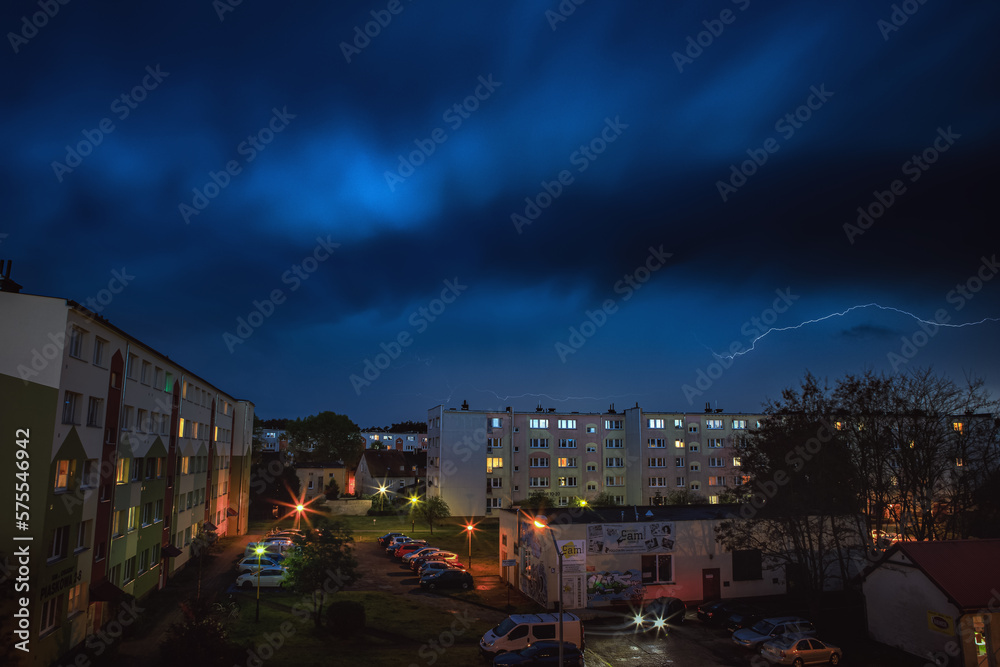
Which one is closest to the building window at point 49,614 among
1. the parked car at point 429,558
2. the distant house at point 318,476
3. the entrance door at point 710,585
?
the parked car at point 429,558

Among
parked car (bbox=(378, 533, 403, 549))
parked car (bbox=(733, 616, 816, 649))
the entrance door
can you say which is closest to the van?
parked car (bbox=(733, 616, 816, 649))

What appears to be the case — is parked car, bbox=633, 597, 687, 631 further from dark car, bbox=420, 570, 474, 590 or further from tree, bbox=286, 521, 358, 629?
tree, bbox=286, 521, 358, 629

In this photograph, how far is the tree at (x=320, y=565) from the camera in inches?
1146

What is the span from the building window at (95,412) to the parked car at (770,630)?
102 feet

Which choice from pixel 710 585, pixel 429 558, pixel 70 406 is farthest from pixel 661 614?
pixel 70 406

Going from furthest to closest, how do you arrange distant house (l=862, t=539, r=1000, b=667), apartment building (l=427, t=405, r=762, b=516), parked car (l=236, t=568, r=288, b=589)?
1. apartment building (l=427, t=405, r=762, b=516)
2. parked car (l=236, t=568, r=288, b=589)
3. distant house (l=862, t=539, r=1000, b=667)

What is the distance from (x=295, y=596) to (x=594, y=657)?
1956 cm

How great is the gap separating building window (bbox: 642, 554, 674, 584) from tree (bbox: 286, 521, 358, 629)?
16.5 m

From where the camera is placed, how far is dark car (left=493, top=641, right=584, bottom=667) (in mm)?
24500

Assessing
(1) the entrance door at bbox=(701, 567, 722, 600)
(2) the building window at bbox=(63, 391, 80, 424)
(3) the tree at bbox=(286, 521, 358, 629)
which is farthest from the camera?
(1) the entrance door at bbox=(701, 567, 722, 600)

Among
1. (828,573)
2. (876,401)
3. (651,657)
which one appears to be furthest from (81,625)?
(876,401)

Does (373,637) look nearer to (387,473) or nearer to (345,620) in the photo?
(345,620)

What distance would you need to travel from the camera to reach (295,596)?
3694 cm

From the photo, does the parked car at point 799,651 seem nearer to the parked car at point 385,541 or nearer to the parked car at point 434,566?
the parked car at point 434,566
